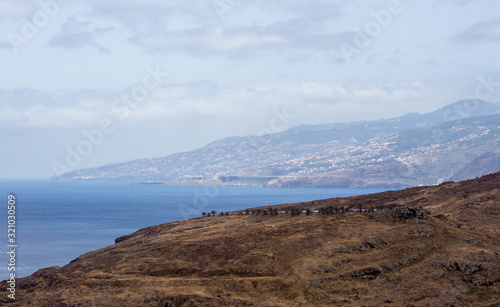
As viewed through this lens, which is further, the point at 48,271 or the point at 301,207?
the point at 301,207

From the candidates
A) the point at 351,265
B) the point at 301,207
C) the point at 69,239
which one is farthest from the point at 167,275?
the point at 69,239

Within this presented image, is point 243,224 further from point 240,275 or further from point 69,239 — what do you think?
point 69,239

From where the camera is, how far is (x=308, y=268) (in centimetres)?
6938

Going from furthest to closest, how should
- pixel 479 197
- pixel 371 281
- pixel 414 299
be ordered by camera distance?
pixel 479 197 < pixel 371 281 < pixel 414 299

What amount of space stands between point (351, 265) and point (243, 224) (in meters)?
38.6

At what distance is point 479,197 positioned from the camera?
101875mm

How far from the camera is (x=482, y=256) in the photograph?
Result: 69.2 m

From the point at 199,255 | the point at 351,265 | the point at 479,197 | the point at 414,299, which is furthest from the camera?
the point at 479,197

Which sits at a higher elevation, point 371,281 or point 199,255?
point 199,255

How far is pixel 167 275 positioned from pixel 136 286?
244 inches

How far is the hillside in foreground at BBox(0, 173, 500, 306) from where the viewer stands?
62.0 m

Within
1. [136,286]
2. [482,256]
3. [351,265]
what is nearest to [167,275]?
[136,286]

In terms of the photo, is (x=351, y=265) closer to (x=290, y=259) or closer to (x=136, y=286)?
(x=290, y=259)

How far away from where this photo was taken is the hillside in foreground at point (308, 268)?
203ft
